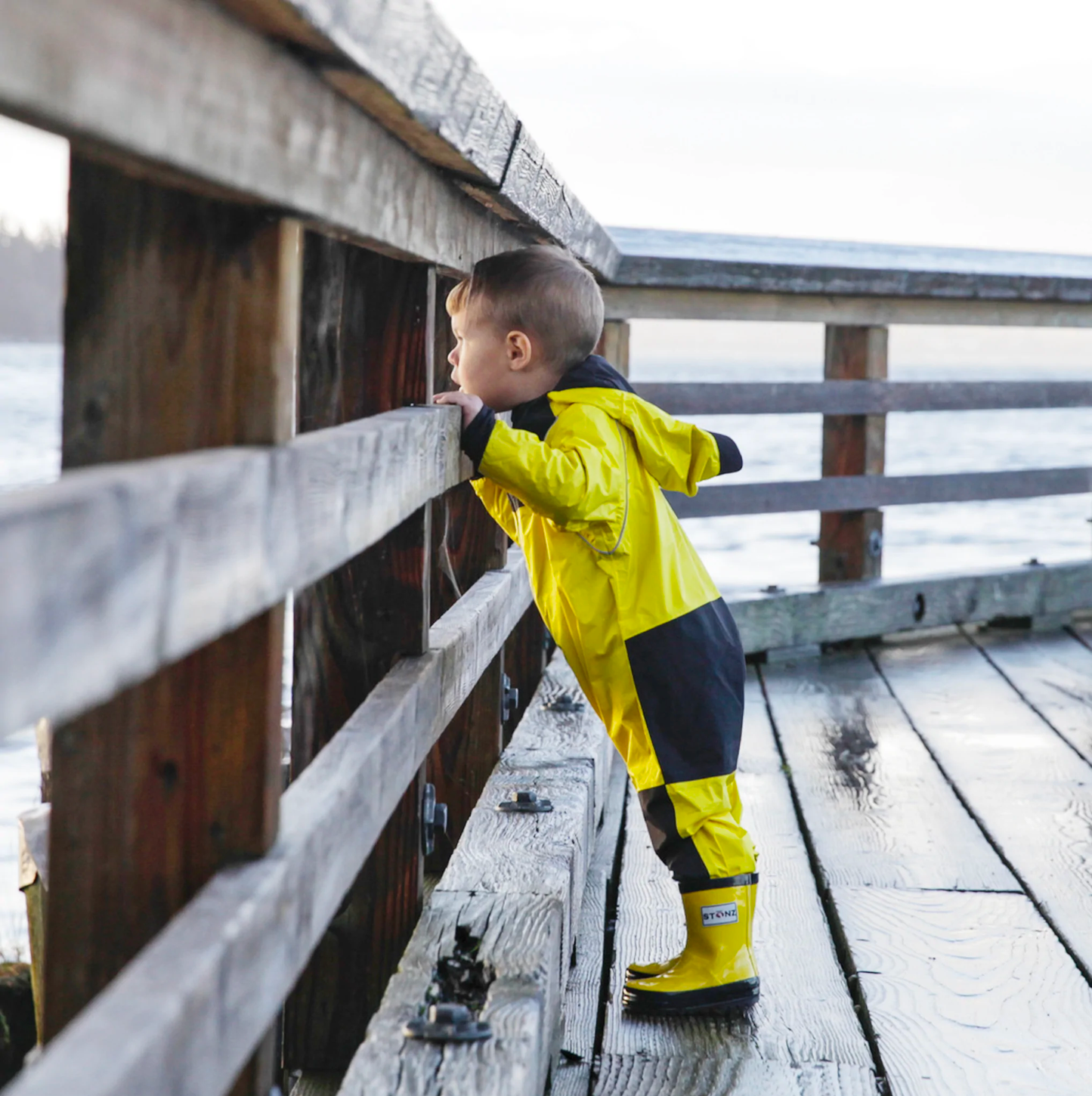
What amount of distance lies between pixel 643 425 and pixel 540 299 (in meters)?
0.24

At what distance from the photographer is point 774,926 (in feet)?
7.66

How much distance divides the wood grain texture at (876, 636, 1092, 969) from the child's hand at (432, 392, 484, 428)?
131cm

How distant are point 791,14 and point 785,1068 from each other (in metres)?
16.9

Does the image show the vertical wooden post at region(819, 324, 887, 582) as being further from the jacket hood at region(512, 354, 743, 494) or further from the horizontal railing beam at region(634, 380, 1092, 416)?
the jacket hood at region(512, 354, 743, 494)

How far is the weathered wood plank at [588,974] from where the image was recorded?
1.83 meters

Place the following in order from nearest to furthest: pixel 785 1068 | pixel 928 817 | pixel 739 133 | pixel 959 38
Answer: pixel 785 1068
pixel 928 817
pixel 959 38
pixel 739 133

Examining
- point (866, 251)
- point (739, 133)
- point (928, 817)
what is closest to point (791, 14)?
point (866, 251)

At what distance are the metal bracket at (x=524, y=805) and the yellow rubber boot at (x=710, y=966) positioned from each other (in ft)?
→ 0.89

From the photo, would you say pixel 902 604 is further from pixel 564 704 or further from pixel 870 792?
pixel 564 704

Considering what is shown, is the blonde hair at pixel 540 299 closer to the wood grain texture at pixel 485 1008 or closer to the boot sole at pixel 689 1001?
the wood grain texture at pixel 485 1008

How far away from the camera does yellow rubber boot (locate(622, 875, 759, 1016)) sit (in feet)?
6.50

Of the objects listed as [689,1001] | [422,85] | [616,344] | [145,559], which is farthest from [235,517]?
[616,344]

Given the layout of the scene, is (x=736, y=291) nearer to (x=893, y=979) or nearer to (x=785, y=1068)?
(x=893, y=979)

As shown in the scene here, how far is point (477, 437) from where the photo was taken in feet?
6.04
